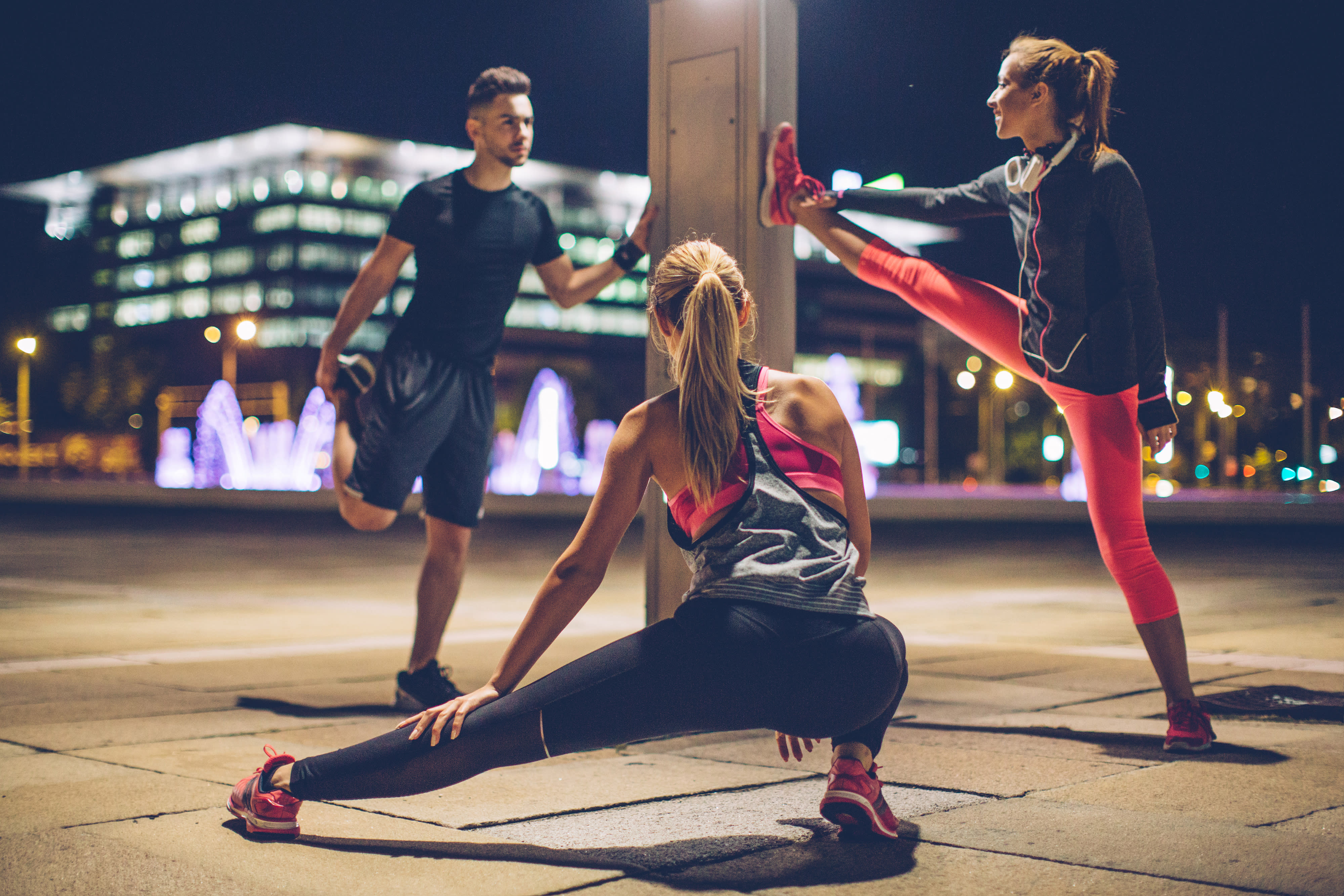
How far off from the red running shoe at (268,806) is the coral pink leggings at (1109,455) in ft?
6.99

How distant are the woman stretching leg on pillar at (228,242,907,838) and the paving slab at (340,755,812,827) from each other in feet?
1.52

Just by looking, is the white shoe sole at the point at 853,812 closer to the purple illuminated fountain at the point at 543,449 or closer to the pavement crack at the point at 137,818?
the pavement crack at the point at 137,818

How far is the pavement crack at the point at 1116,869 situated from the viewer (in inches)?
88.0

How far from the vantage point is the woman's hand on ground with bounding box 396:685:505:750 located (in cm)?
244

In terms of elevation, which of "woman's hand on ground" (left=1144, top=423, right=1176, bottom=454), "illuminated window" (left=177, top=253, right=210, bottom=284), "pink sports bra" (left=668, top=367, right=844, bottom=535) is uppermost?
"illuminated window" (left=177, top=253, right=210, bottom=284)

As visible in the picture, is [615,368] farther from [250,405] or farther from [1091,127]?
[1091,127]

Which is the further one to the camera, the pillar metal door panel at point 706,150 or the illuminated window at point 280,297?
the illuminated window at point 280,297

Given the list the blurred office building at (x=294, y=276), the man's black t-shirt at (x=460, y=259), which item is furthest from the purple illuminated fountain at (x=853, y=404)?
the man's black t-shirt at (x=460, y=259)

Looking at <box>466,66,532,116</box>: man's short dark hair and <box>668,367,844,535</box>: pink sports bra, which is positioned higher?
<box>466,66,532,116</box>: man's short dark hair

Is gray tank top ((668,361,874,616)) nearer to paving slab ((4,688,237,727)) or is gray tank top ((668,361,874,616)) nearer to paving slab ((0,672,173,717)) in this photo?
paving slab ((4,688,237,727))

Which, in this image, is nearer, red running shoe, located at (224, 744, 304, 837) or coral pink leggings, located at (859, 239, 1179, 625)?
red running shoe, located at (224, 744, 304, 837)

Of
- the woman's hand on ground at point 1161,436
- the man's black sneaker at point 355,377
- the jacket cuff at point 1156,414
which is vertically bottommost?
the woman's hand on ground at point 1161,436

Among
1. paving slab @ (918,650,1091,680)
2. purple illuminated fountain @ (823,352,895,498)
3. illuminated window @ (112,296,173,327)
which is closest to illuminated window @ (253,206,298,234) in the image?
illuminated window @ (112,296,173,327)

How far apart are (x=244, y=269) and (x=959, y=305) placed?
9779 centimetres
